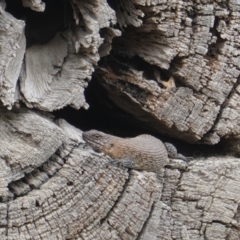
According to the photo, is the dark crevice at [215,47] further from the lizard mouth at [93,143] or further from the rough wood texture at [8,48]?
the rough wood texture at [8,48]

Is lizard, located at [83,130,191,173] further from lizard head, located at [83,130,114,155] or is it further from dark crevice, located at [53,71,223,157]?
dark crevice, located at [53,71,223,157]

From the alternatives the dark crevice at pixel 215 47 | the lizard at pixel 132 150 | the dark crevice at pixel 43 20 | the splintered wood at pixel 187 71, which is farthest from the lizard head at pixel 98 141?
the dark crevice at pixel 215 47

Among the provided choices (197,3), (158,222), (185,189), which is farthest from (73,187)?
(197,3)

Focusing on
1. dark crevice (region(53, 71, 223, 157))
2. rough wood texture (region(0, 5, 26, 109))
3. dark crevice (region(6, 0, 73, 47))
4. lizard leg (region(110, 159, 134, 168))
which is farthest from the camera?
dark crevice (region(53, 71, 223, 157))

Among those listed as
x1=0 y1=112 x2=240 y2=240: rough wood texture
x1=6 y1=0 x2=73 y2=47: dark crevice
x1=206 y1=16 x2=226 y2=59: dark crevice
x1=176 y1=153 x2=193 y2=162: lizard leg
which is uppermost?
x1=206 y1=16 x2=226 y2=59: dark crevice

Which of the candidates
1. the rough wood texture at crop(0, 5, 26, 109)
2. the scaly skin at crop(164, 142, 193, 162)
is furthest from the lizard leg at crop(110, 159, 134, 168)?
the rough wood texture at crop(0, 5, 26, 109)

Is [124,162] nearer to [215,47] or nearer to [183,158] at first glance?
[183,158]

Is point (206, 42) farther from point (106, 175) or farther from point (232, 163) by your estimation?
point (106, 175)
